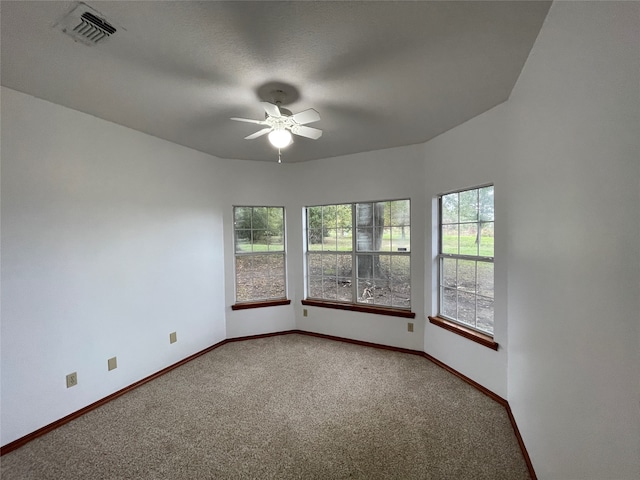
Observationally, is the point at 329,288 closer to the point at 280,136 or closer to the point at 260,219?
the point at 260,219

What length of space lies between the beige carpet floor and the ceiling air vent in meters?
2.63

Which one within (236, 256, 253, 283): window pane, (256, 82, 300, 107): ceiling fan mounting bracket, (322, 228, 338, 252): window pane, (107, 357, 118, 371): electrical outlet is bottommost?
(107, 357, 118, 371): electrical outlet

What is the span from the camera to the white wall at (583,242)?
29.4 inches

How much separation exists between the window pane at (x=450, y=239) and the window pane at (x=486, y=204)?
0.36 metres

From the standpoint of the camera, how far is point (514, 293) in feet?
6.50

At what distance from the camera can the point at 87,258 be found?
235 centimetres

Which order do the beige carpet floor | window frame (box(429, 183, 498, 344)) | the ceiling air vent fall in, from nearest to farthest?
the ceiling air vent → the beige carpet floor → window frame (box(429, 183, 498, 344))

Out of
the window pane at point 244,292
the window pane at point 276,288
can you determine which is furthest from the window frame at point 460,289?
the window pane at point 244,292

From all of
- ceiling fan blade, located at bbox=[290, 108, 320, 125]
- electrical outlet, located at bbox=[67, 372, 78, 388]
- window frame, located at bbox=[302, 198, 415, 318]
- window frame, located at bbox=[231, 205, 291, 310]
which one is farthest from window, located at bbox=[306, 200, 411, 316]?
electrical outlet, located at bbox=[67, 372, 78, 388]

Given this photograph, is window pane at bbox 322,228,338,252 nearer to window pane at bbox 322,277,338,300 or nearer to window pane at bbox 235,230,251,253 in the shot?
window pane at bbox 322,277,338,300

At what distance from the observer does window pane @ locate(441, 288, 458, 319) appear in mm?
2896

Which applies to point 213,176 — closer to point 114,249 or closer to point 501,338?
point 114,249

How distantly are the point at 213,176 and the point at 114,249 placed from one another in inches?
61.3

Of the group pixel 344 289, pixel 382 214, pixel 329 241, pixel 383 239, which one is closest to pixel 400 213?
pixel 382 214
